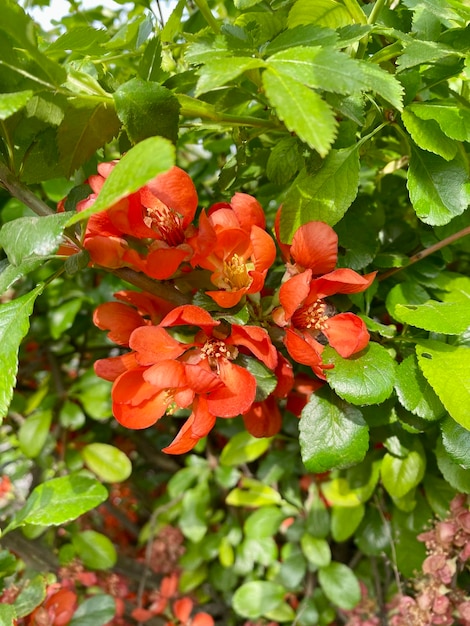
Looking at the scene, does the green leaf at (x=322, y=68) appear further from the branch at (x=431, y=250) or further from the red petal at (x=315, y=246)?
the branch at (x=431, y=250)

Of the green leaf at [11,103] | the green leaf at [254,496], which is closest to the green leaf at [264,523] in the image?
the green leaf at [254,496]

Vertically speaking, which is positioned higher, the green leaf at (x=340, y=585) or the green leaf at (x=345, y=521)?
the green leaf at (x=345, y=521)

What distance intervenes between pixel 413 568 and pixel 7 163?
69cm

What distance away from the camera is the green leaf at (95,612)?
690 mm

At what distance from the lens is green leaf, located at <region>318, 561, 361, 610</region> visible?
30.9 inches

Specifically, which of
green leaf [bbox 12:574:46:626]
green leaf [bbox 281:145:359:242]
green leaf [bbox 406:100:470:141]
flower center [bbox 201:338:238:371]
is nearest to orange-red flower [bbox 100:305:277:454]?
flower center [bbox 201:338:238:371]

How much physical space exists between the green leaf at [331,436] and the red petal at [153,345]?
5.2 inches

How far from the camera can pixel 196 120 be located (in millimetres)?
518

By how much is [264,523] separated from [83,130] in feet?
2.21

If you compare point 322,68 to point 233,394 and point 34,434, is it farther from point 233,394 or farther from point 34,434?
point 34,434

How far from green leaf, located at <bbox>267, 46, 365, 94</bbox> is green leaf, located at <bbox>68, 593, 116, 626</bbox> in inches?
26.6

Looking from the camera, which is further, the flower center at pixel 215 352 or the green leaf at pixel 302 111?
the flower center at pixel 215 352

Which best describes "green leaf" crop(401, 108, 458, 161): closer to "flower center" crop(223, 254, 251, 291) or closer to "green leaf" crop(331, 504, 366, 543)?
"flower center" crop(223, 254, 251, 291)

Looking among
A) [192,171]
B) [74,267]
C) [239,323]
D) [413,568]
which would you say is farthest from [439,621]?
[192,171]
